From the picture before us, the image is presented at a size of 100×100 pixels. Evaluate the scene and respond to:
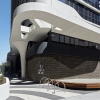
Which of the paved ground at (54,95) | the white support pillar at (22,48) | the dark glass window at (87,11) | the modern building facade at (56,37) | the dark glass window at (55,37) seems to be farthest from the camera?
the dark glass window at (87,11)

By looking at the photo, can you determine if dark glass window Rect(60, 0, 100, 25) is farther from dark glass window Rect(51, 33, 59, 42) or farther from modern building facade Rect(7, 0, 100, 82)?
dark glass window Rect(51, 33, 59, 42)

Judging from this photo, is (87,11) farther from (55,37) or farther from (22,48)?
(22,48)

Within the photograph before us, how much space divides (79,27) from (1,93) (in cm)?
1360

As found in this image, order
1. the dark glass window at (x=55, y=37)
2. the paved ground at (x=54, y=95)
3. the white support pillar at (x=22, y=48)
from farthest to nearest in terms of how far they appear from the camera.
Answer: the white support pillar at (x=22, y=48) → the dark glass window at (x=55, y=37) → the paved ground at (x=54, y=95)

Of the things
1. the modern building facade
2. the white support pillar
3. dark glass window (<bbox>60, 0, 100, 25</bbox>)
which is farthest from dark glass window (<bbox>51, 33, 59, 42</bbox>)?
dark glass window (<bbox>60, 0, 100, 25</bbox>)

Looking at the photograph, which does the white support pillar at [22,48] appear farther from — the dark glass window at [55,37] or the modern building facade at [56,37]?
the dark glass window at [55,37]

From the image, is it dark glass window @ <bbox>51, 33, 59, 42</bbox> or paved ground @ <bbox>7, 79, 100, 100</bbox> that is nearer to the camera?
paved ground @ <bbox>7, 79, 100, 100</bbox>

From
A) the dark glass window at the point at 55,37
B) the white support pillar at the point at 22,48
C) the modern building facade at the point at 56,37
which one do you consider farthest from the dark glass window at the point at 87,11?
the white support pillar at the point at 22,48

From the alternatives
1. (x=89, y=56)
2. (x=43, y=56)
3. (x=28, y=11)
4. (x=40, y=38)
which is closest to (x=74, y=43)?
(x=89, y=56)

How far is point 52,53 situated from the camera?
20391 mm

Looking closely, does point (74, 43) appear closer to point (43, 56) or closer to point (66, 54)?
point (66, 54)

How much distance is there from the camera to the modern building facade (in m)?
15.8

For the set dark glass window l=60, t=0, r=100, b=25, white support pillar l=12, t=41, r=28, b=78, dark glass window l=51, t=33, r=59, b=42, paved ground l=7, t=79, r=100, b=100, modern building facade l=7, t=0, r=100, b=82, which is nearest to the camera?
paved ground l=7, t=79, r=100, b=100

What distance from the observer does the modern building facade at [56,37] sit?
15828mm
